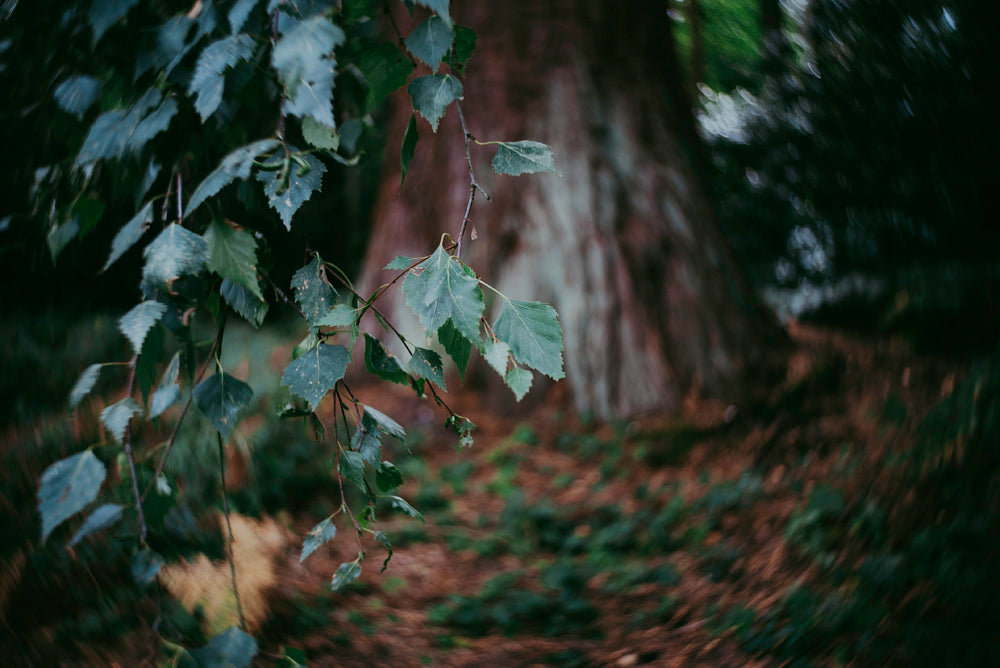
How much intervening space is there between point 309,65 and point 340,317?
0.31 metres

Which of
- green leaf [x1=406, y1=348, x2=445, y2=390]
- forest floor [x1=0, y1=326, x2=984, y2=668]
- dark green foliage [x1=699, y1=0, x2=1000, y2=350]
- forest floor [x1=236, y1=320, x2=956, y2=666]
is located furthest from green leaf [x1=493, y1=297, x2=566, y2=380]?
dark green foliage [x1=699, y1=0, x2=1000, y2=350]

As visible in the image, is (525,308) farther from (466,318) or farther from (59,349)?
(59,349)

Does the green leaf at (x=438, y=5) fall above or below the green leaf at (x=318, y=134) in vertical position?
above

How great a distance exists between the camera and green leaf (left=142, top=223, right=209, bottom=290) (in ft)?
2.46

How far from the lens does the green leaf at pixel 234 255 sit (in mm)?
814

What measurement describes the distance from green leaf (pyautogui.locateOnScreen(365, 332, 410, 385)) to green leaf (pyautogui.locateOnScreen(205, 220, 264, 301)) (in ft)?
0.56

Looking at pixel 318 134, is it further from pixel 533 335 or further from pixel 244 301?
pixel 533 335

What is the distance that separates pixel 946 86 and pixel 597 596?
3061mm

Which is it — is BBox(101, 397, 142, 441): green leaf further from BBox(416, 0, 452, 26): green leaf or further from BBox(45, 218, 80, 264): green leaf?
BBox(416, 0, 452, 26): green leaf

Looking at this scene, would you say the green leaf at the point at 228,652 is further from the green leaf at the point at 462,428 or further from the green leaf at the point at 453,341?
the green leaf at the point at 453,341

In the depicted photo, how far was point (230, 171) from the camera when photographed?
0.76 m

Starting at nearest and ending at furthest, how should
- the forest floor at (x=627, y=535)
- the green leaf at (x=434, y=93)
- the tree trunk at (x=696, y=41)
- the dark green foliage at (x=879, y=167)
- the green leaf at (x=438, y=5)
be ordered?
the green leaf at (x=438, y=5), the green leaf at (x=434, y=93), the forest floor at (x=627, y=535), the dark green foliage at (x=879, y=167), the tree trunk at (x=696, y=41)

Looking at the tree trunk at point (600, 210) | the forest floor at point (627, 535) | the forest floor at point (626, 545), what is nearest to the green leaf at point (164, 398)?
the forest floor at point (626, 545)

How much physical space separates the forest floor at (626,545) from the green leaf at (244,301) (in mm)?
559
